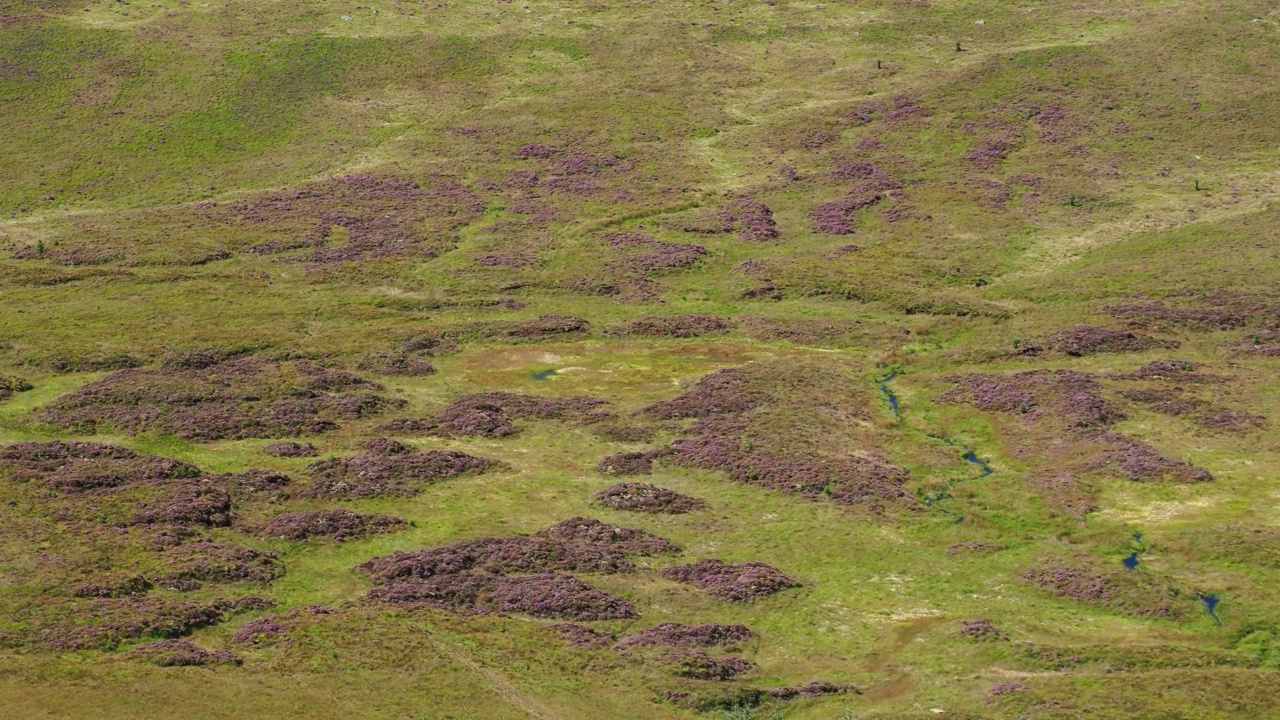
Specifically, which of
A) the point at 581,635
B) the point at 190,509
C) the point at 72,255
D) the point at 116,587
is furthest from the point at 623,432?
the point at 72,255

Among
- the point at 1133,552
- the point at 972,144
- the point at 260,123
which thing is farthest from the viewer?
the point at 260,123

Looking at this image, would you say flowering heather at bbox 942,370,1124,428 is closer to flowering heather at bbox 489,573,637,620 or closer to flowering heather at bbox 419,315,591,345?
flowering heather at bbox 419,315,591,345

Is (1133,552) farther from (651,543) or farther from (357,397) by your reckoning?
(357,397)

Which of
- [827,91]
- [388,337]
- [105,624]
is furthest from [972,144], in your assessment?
[105,624]

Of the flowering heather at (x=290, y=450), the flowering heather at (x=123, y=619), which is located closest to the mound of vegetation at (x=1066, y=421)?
the flowering heather at (x=290, y=450)

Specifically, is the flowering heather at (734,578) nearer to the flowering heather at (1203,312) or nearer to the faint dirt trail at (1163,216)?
the flowering heather at (1203,312)
